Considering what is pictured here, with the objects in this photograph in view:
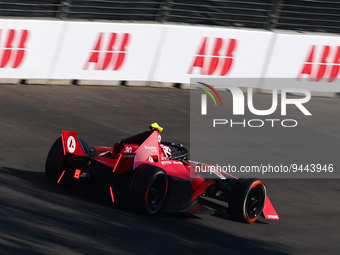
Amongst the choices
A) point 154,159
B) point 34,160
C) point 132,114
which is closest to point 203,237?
point 154,159

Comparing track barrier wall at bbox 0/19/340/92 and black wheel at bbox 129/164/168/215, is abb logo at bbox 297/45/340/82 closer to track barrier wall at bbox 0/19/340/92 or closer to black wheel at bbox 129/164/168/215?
track barrier wall at bbox 0/19/340/92

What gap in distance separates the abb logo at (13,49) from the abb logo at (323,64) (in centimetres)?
785

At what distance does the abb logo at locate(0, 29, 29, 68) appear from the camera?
14.4 metres

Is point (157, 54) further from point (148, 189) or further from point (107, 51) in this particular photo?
point (148, 189)

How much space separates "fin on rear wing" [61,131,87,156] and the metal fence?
755cm

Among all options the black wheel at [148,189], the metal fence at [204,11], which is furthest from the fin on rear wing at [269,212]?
the metal fence at [204,11]

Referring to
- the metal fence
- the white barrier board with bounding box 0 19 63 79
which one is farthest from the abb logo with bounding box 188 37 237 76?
the white barrier board with bounding box 0 19 63 79

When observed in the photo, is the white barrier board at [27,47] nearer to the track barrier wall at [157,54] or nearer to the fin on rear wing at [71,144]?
the track barrier wall at [157,54]

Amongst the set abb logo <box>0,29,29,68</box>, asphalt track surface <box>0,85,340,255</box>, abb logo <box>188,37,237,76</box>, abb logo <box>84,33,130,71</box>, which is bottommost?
asphalt track surface <box>0,85,340,255</box>

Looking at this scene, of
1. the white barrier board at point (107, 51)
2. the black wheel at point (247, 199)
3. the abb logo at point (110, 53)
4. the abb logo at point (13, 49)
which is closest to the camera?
the black wheel at point (247, 199)

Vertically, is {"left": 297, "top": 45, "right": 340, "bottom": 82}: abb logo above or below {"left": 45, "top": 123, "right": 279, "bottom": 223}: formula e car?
above

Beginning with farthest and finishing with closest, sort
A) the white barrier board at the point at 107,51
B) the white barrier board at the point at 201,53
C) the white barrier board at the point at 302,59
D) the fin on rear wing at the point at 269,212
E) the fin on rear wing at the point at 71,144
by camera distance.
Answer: the white barrier board at the point at 302,59 → the white barrier board at the point at 201,53 → the white barrier board at the point at 107,51 → the fin on rear wing at the point at 269,212 → the fin on rear wing at the point at 71,144

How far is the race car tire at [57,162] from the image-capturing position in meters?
8.41

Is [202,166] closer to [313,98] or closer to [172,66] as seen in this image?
[172,66]
